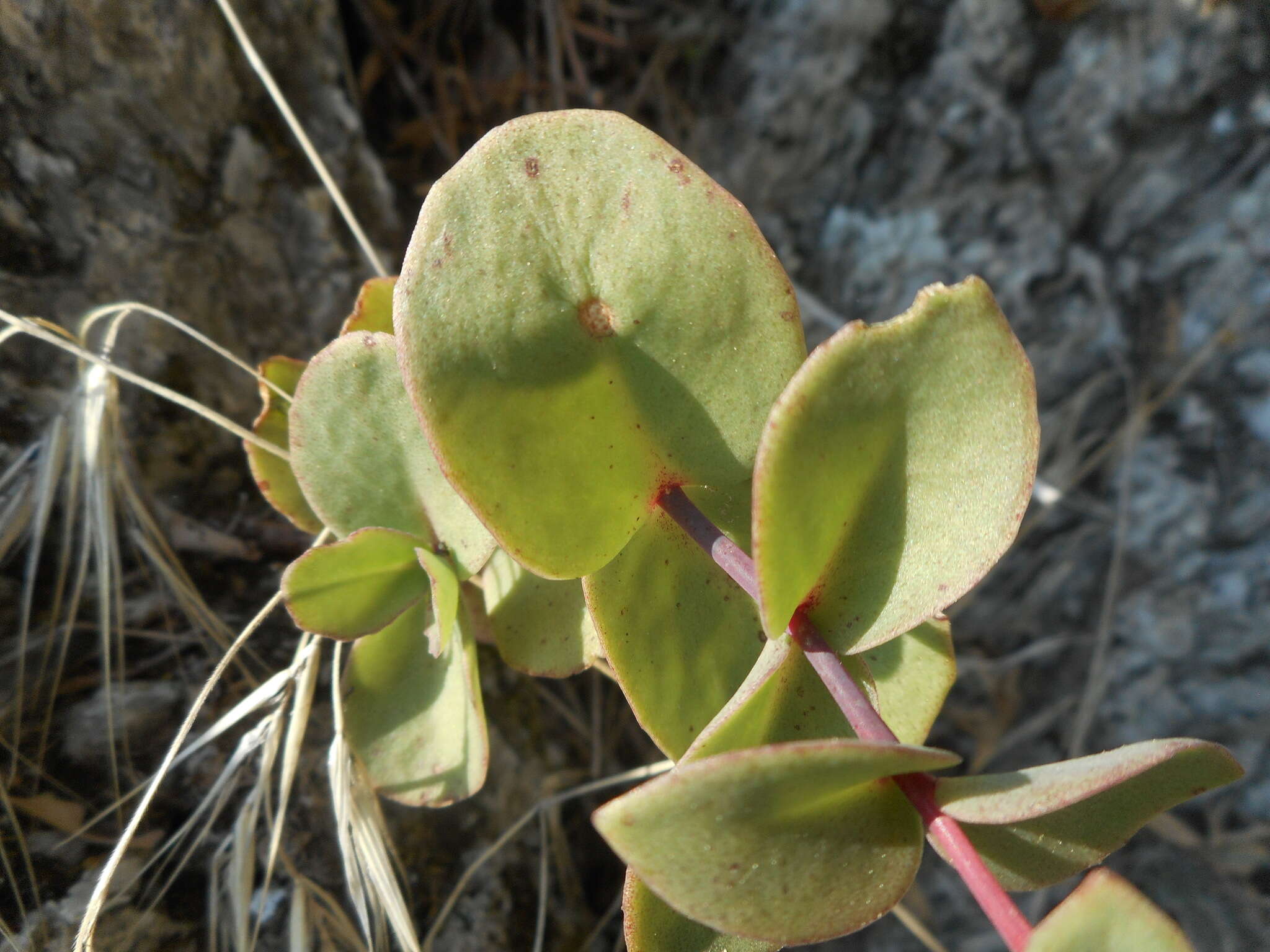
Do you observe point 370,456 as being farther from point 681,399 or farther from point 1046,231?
point 1046,231

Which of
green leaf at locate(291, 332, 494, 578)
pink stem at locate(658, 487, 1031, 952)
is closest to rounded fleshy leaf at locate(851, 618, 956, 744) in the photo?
pink stem at locate(658, 487, 1031, 952)

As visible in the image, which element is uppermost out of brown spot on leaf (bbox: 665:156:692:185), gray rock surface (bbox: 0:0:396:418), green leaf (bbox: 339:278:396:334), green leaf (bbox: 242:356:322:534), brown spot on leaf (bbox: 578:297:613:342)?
gray rock surface (bbox: 0:0:396:418)

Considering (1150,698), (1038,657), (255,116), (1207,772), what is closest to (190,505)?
(255,116)

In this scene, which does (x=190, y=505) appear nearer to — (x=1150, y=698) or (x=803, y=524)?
(x=803, y=524)

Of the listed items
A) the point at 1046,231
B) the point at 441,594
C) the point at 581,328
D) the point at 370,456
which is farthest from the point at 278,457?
the point at 1046,231

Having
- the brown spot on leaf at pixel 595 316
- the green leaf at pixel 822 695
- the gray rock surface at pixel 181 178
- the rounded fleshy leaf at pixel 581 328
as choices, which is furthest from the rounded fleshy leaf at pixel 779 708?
the gray rock surface at pixel 181 178

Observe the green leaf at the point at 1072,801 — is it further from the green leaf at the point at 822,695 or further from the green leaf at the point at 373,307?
the green leaf at the point at 373,307

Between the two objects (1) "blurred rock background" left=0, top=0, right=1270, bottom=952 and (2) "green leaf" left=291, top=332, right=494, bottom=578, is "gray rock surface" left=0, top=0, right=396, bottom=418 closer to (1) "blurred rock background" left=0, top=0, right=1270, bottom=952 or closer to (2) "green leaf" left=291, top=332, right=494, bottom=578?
(1) "blurred rock background" left=0, top=0, right=1270, bottom=952
